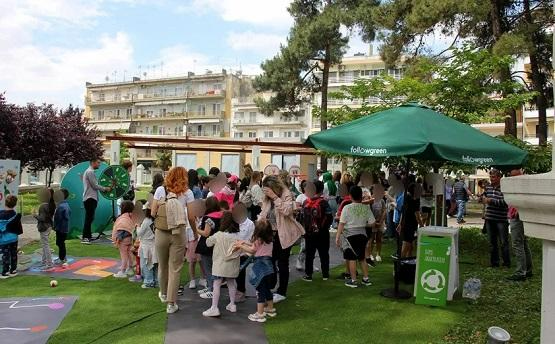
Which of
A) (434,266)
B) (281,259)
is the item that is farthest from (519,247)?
(281,259)

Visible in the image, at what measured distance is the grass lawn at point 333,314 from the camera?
17.8 feet

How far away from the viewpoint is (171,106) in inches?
3115

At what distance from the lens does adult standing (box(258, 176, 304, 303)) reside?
21.1 ft

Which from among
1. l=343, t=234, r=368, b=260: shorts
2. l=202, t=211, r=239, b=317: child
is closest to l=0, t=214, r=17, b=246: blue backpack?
l=202, t=211, r=239, b=317: child

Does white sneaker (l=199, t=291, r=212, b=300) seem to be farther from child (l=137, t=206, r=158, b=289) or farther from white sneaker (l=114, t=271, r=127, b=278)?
white sneaker (l=114, t=271, r=127, b=278)

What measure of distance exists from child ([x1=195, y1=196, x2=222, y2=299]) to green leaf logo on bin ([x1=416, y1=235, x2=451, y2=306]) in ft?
9.10

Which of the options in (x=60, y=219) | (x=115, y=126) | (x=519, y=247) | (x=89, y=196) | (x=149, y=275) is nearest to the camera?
(x=149, y=275)

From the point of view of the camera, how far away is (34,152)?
74.0ft

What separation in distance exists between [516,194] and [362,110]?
999 cm

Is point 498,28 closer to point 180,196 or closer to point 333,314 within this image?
point 333,314

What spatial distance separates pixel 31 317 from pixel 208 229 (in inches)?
94.5

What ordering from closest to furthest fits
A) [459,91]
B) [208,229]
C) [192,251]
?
[208,229]
[192,251]
[459,91]

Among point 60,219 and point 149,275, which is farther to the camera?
point 60,219

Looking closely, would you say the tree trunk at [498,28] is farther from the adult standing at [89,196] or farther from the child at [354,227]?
the adult standing at [89,196]
